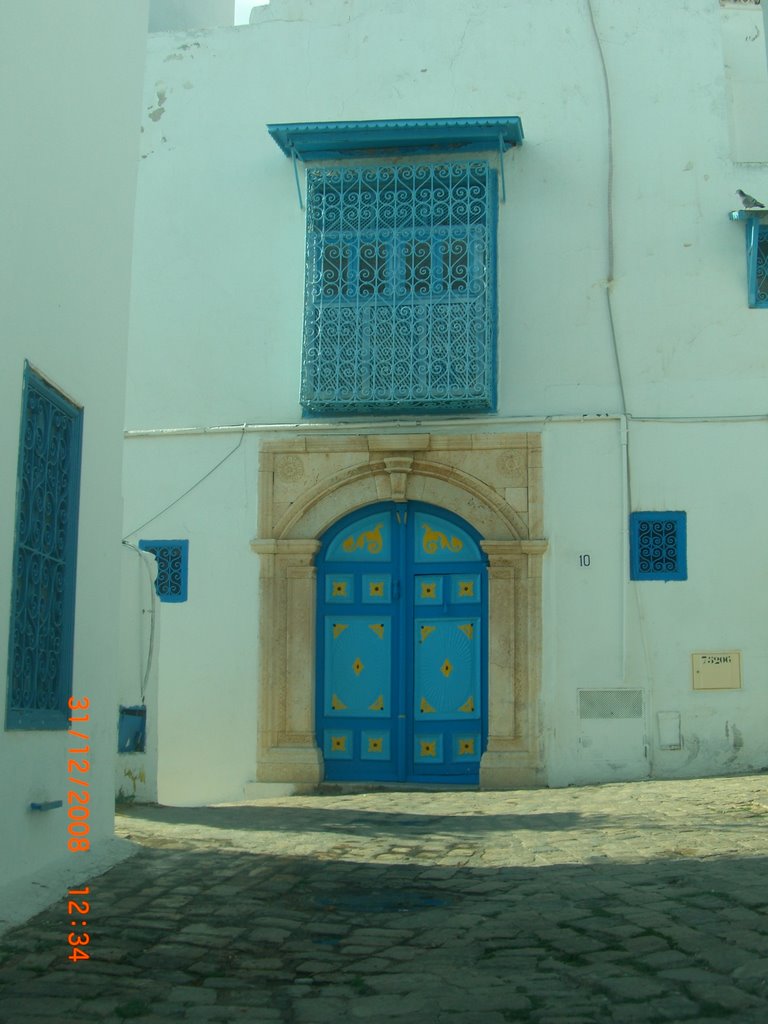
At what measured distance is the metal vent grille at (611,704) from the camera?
9.46 m

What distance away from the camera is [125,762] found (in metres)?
7.79

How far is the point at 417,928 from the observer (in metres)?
4.48

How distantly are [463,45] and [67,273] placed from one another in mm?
5938

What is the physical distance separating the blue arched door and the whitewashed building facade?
0.07 feet

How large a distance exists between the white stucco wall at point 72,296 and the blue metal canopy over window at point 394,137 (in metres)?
3.19

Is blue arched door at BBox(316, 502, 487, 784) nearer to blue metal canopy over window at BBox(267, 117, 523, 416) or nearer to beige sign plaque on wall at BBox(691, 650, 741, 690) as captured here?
blue metal canopy over window at BBox(267, 117, 523, 416)

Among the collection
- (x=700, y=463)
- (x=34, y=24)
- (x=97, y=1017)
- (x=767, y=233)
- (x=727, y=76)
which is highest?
(x=727, y=76)

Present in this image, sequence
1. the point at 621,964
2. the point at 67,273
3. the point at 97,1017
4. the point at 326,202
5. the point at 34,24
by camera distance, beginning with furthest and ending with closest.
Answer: the point at 326,202 → the point at 67,273 → the point at 34,24 → the point at 621,964 → the point at 97,1017

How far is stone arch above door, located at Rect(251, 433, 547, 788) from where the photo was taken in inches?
375

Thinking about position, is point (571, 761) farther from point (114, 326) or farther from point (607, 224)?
point (114, 326)

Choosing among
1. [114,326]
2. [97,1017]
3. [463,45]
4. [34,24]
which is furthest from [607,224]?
[97,1017]

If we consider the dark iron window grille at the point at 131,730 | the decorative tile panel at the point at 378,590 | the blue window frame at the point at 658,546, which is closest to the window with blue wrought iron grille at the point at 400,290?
the decorative tile panel at the point at 378,590

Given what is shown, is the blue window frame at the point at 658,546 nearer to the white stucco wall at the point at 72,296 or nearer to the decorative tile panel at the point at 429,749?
the decorative tile panel at the point at 429,749
